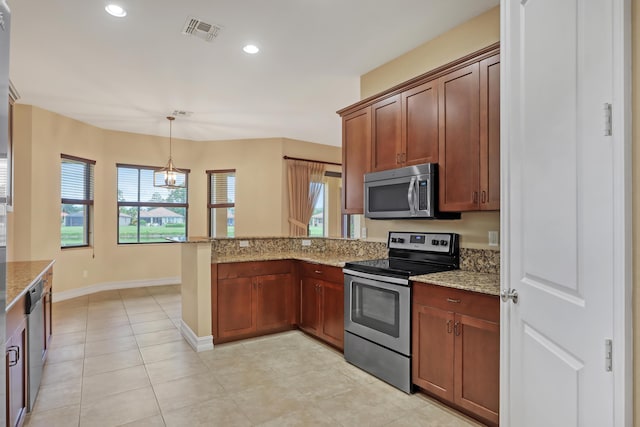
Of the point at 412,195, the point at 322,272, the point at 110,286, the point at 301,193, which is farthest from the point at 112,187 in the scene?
the point at 412,195

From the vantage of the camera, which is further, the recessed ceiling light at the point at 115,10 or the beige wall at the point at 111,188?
the beige wall at the point at 111,188

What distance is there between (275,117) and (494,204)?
3.98m

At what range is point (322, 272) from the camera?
3.52m

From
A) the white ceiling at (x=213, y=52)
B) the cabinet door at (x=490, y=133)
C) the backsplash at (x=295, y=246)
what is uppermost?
the white ceiling at (x=213, y=52)

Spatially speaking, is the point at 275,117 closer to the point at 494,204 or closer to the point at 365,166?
the point at 365,166

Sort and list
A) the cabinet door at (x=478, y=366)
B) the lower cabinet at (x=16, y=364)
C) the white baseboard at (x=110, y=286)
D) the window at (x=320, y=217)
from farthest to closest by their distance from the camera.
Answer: the window at (x=320, y=217) < the white baseboard at (x=110, y=286) < the cabinet door at (x=478, y=366) < the lower cabinet at (x=16, y=364)

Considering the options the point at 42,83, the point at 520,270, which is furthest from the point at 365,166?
the point at 42,83

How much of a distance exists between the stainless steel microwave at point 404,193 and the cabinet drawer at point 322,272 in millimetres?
618

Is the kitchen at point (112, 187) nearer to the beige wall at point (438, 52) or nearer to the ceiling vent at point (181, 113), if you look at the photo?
the beige wall at point (438, 52)

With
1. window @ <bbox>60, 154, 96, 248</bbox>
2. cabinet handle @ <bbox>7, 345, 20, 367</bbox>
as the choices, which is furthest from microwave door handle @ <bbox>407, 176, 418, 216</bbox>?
window @ <bbox>60, 154, 96, 248</bbox>

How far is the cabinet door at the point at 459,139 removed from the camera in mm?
2480

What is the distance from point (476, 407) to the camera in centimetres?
215

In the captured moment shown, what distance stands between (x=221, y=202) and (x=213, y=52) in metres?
4.12

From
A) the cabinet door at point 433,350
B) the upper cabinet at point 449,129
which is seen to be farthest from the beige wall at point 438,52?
the cabinet door at point 433,350
